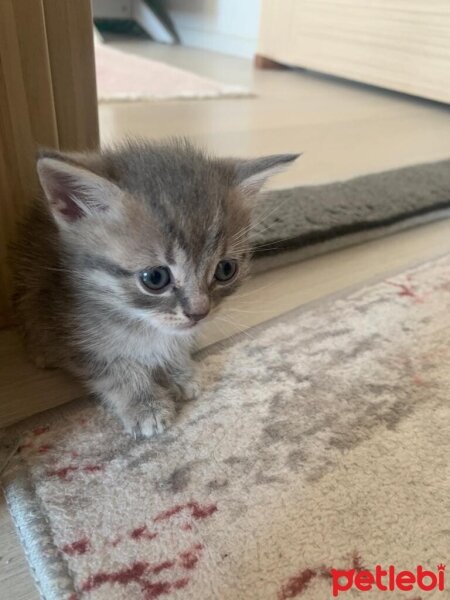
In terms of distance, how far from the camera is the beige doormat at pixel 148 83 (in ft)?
7.91

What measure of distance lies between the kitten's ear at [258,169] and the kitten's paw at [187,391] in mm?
312

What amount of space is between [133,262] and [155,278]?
0.04 meters

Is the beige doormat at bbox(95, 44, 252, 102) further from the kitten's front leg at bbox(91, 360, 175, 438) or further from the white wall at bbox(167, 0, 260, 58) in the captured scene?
the kitten's front leg at bbox(91, 360, 175, 438)

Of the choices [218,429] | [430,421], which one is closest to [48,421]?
[218,429]

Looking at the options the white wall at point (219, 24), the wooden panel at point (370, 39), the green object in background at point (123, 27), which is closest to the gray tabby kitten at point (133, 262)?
the wooden panel at point (370, 39)

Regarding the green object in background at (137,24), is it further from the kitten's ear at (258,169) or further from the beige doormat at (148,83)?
the kitten's ear at (258,169)

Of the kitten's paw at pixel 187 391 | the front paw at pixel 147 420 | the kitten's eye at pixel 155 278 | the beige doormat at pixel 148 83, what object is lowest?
the kitten's paw at pixel 187 391

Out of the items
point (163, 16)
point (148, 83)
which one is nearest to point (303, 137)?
point (148, 83)

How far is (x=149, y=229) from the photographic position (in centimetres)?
72

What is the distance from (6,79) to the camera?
83 cm

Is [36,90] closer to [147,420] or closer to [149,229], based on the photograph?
[149,229]

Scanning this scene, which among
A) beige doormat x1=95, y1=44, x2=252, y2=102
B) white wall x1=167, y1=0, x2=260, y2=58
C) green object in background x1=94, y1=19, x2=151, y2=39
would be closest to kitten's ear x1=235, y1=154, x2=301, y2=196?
beige doormat x1=95, y1=44, x2=252, y2=102

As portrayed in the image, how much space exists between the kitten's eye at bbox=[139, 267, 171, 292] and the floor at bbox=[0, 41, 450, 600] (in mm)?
294

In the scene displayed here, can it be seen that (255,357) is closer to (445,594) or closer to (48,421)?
(48,421)
